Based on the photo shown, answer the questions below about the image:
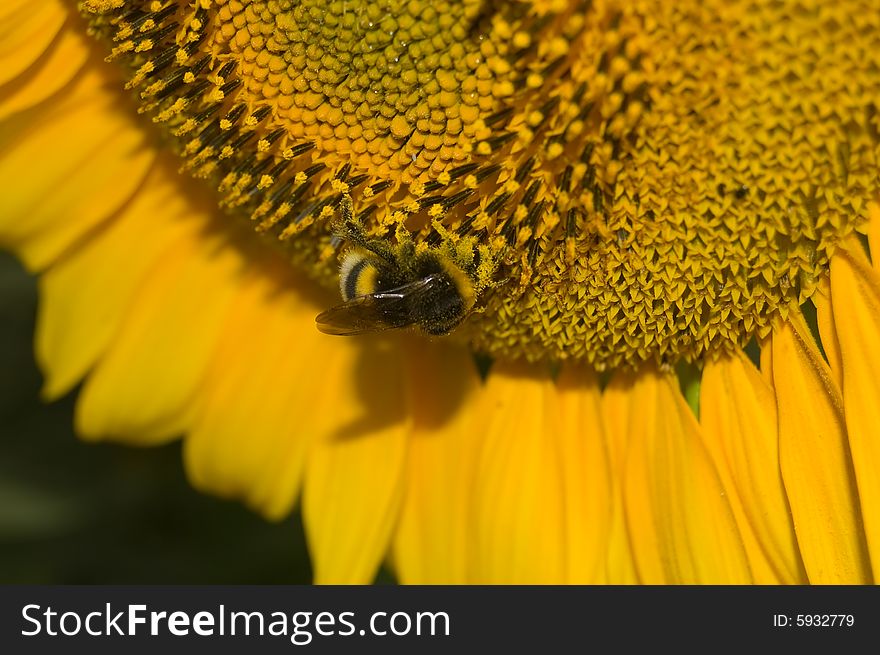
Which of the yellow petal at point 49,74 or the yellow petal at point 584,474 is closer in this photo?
the yellow petal at point 49,74

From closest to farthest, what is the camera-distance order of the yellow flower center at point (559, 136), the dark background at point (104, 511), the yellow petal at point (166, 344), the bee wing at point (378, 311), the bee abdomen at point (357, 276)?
the yellow flower center at point (559, 136) → the bee wing at point (378, 311) → the bee abdomen at point (357, 276) → the yellow petal at point (166, 344) → the dark background at point (104, 511)

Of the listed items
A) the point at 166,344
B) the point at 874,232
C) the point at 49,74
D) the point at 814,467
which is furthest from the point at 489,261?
the point at 49,74

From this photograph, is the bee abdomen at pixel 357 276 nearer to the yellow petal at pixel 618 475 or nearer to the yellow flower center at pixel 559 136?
the yellow flower center at pixel 559 136

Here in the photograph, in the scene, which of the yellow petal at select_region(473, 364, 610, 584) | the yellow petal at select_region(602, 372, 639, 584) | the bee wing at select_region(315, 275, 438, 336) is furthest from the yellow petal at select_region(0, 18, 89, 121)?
the yellow petal at select_region(602, 372, 639, 584)

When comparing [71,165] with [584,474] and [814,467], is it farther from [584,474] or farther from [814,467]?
[814,467]

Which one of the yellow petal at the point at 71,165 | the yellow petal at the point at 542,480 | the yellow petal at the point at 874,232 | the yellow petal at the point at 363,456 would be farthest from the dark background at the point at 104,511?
the yellow petal at the point at 874,232
